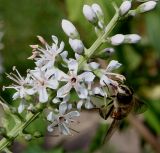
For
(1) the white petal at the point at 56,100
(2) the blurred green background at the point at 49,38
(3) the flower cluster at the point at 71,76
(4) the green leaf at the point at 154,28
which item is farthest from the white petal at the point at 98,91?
(4) the green leaf at the point at 154,28

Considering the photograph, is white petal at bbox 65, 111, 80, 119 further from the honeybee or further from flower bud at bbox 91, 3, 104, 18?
flower bud at bbox 91, 3, 104, 18

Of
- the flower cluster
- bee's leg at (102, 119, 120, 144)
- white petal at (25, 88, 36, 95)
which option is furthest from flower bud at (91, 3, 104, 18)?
bee's leg at (102, 119, 120, 144)

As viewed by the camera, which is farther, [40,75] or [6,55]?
[6,55]

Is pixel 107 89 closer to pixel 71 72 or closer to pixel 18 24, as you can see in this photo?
pixel 71 72

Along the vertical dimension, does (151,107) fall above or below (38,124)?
below

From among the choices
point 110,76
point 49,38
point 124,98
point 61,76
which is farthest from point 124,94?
point 49,38

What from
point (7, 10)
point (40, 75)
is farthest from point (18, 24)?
point (40, 75)
